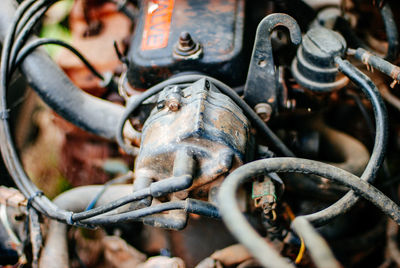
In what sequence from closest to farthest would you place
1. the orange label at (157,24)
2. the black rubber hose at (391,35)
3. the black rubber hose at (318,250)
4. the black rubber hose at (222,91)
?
the black rubber hose at (318,250) → the black rubber hose at (222,91) → the orange label at (157,24) → the black rubber hose at (391,35)

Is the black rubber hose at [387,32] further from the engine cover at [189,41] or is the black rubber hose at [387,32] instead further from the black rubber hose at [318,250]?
the black rubber hose at [318,250]

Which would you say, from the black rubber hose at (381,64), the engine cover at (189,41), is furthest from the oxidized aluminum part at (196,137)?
the black rubber hose at (381,64)

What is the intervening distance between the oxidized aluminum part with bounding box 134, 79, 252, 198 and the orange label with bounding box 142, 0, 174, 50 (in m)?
0.21

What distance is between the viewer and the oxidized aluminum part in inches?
26.6

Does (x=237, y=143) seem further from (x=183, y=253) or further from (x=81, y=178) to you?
(x=81, y=178)

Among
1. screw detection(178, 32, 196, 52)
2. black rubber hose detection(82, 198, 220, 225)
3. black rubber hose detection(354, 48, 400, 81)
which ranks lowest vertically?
black rubber hose detection(82, 198, 220, 225)

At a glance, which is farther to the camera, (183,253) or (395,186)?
(395,186)

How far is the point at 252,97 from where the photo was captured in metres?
0.88

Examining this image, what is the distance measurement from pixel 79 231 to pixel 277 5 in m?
0.97

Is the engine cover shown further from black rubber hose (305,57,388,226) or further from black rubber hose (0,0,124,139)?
black rubber hose (305,57,388,226)

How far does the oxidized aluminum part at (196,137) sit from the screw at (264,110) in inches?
5.2

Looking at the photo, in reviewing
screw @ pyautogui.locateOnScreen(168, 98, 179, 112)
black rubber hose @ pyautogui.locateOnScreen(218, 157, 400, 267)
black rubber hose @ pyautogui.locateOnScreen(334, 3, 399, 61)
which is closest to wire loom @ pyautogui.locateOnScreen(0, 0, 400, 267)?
black rubber hose @ pyautogui.locateOnScreen(218, 157, 400, 267)

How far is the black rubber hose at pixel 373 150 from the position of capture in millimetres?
712

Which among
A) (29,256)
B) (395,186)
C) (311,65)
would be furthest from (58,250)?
(395,186)
